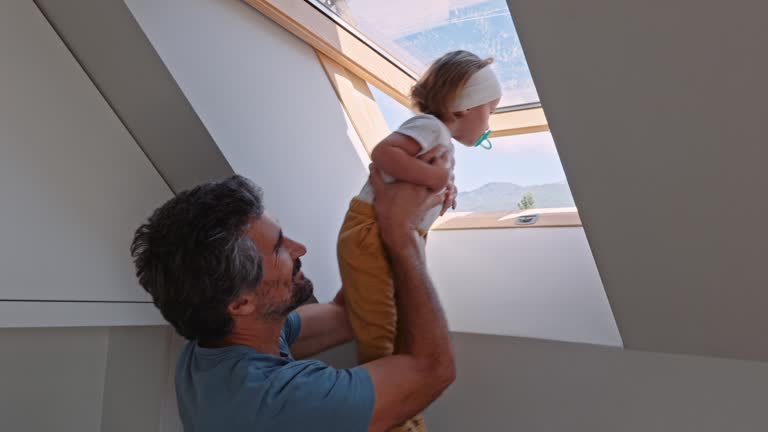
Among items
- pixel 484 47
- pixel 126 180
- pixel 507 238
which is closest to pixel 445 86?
pixel 484 47

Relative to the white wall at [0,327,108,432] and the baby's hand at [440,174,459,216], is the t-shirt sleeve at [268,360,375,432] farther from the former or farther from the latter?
the white wall at [0,327,108,432]

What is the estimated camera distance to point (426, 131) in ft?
5.57

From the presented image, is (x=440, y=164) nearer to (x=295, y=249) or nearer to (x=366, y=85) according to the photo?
(x=295, y=249)

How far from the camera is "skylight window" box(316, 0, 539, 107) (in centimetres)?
197

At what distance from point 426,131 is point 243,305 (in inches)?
23.7

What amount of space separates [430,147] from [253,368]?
668 millimetres

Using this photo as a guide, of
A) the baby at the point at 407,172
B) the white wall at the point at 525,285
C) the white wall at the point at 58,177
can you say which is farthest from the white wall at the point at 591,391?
the white wall at the point at 58,177

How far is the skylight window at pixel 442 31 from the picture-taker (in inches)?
77.7

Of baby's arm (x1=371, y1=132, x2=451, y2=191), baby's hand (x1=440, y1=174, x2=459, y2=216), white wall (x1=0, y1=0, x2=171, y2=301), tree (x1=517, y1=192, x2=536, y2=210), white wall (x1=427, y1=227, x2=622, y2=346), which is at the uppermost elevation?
white wall (x1=0, y1=0, x2=171, y2=301)

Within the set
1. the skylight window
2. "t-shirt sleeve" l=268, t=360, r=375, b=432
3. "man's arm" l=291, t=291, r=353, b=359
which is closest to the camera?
"t-shirt sleeve" l=268, t=360, r=375, b=432

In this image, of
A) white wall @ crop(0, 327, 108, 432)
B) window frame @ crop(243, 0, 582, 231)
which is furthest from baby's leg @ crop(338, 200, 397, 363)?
white wall @ crop(0, 327, 108, 432)

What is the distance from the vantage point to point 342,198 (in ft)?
7.38

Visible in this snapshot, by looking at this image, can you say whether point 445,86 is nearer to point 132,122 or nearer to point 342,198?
point 342,198

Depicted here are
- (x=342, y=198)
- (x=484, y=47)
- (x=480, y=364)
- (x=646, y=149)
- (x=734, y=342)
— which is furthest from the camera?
(x=342, y=198)
